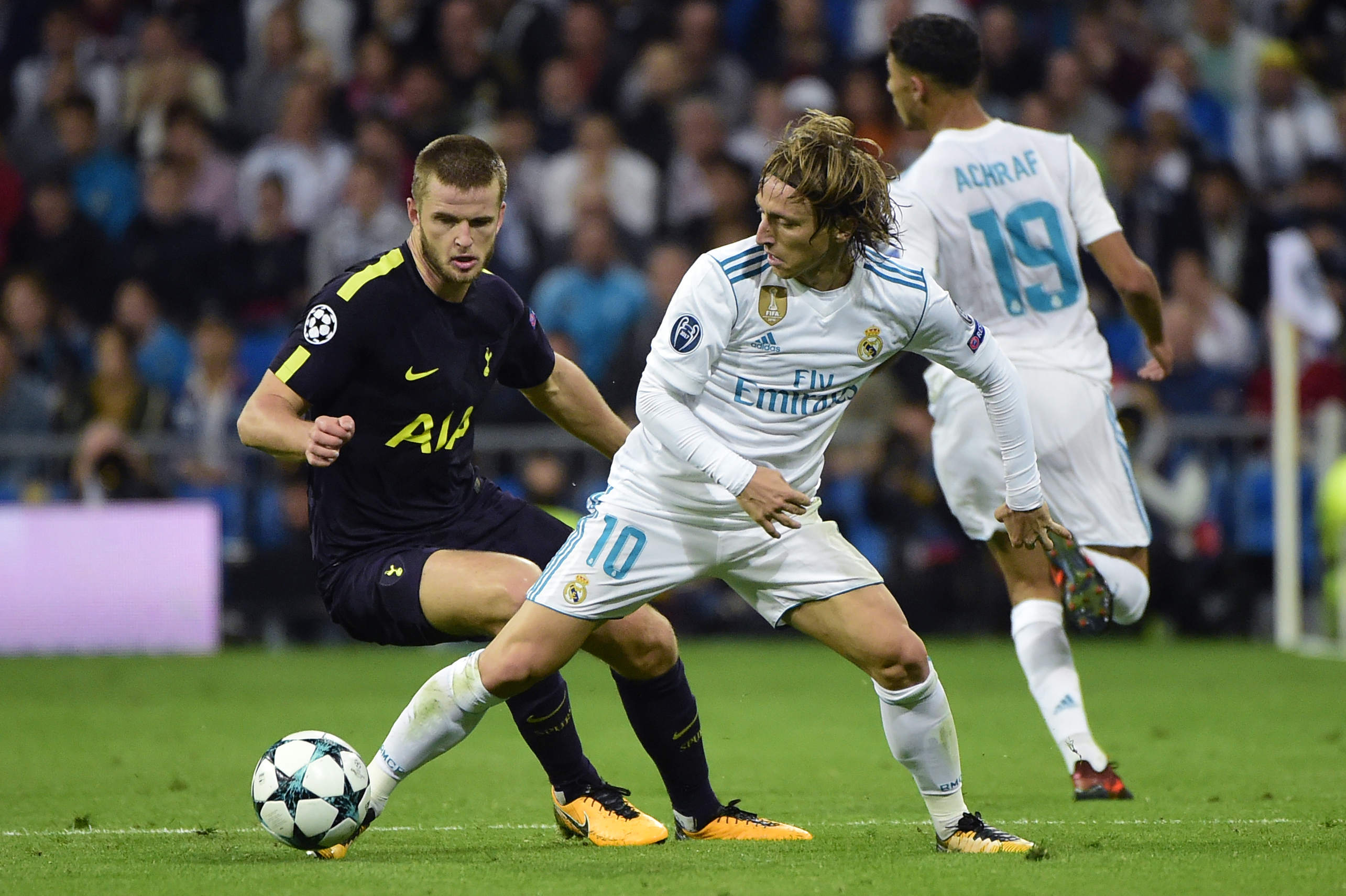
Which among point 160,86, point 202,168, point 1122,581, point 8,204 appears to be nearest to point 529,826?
point 1122,581

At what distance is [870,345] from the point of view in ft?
16.4

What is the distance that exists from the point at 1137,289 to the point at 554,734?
8.80ft

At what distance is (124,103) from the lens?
1488 centimetres

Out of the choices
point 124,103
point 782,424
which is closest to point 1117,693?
point 782,424

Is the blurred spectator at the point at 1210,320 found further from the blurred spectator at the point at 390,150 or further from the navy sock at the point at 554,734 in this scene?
the navy sock at the point at 554,734

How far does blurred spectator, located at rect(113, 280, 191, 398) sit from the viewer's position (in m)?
13.2

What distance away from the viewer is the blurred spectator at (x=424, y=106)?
14.1 m

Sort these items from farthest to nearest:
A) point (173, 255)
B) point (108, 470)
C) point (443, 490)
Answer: point (173, 255), point (108, 470), point (443, 490)

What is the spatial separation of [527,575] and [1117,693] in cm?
524

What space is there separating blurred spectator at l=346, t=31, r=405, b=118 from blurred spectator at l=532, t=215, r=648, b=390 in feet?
8.74

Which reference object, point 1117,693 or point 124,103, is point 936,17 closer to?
point 1117,693

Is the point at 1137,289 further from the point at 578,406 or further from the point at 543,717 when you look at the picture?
the point at 543,717

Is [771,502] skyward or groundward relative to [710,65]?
groundward

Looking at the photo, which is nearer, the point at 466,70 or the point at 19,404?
the point at 19,404
